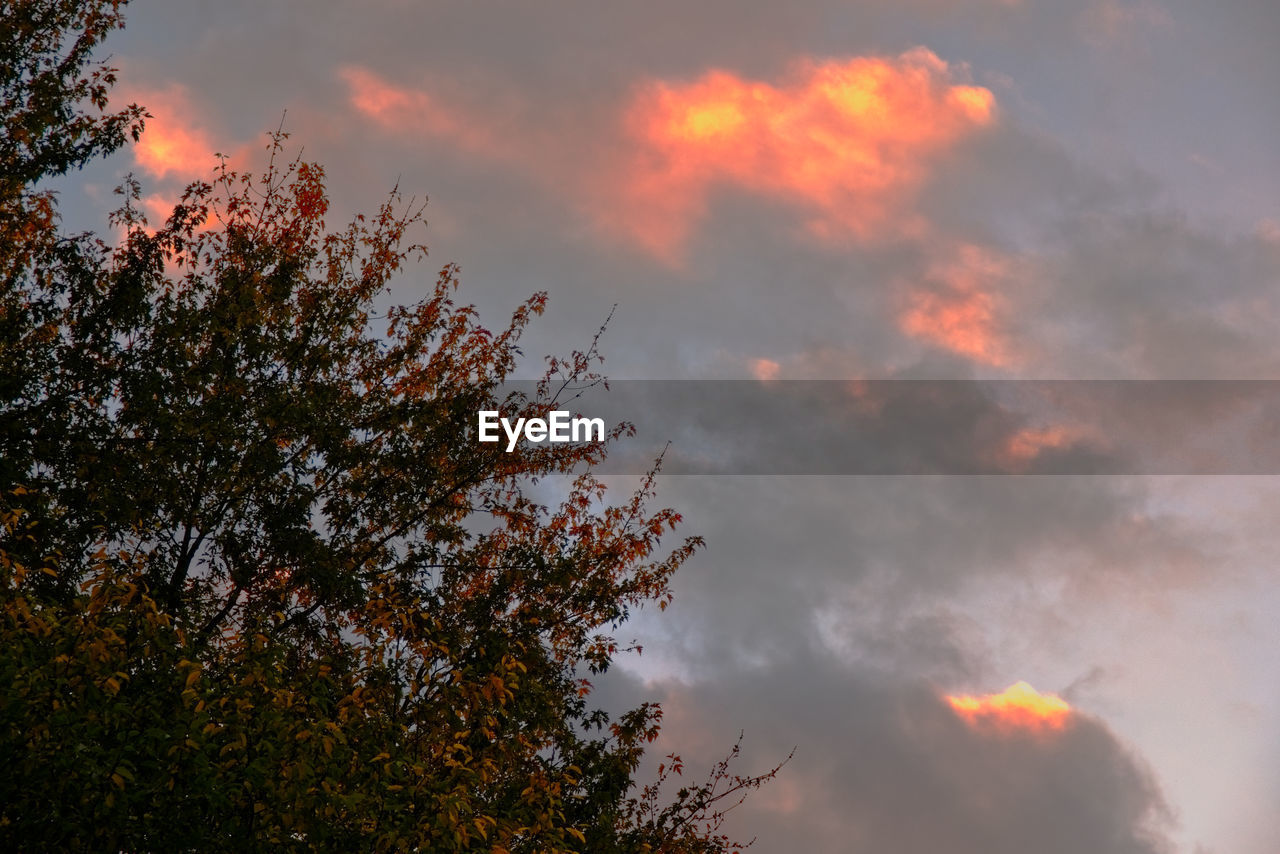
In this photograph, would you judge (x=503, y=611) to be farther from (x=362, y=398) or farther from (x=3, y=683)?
(x=3, y=683)

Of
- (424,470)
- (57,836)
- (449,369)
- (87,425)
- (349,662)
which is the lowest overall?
(57,836)

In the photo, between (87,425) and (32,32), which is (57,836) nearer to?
(87,425)

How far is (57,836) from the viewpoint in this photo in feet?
26.8

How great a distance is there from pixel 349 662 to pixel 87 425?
5249 millimetres

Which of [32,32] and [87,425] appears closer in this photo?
[87,425]

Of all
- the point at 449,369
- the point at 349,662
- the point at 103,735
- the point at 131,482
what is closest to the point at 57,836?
the point at 103,735

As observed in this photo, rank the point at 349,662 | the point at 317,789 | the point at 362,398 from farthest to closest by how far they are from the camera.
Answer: the point at 362,398 < the point at 349,662 < the point at 317,789

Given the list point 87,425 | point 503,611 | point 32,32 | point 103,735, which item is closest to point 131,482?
point 87,425

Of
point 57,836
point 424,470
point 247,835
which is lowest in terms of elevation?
point 57,836

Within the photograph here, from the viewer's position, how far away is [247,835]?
864 centimetres

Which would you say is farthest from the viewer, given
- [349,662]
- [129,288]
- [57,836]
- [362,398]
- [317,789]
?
[362,398]

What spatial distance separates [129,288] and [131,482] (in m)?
3.15

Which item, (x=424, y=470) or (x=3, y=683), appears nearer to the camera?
(x=3, y=683)

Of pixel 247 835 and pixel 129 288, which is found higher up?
pixel 129 288
